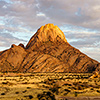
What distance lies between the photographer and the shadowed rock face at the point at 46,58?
315ft

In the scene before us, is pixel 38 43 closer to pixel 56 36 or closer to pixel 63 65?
pixel 56 36

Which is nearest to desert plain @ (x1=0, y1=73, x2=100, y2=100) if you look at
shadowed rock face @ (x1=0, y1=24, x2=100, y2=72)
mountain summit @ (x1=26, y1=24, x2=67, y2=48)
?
shadowed rock face @ (x1=0, y1=24, x2=100, y2=72)

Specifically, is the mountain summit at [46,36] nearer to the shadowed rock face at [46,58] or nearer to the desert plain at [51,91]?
the shadowed rock face at [46,58]

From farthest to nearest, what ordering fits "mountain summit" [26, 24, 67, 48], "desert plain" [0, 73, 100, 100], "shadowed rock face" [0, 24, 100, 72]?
"mountain summit" [26, 24, 67, 48] → "shadowed rock face" [0, 24, 100, 72] → "desert plain" [0, 73, 100, 100]

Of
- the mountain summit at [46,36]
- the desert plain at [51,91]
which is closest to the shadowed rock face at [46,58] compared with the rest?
the mountain summit at [46,36]

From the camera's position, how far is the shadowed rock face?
9600 centimetres

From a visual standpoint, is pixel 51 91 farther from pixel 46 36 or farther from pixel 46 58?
pixel 46 36

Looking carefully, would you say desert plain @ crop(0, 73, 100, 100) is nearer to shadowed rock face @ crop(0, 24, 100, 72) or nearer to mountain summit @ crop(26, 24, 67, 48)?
shadowed rock face @ crop(0, 24, 100, 72)

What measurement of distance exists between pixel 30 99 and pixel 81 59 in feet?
304

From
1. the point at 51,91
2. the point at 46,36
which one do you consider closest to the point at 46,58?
the point at 46,36

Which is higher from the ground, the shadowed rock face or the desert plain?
the shadowed rock face

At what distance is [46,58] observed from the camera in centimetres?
10106

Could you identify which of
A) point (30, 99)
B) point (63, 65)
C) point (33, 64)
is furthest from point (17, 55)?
point (30, 99)

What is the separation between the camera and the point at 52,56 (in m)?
104
